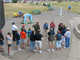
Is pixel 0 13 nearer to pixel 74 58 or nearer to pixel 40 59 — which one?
pixel 40 59

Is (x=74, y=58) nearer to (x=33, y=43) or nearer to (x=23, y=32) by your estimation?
(x=33, y=43)

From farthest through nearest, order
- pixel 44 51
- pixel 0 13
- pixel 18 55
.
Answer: pixel 44 51
pixel 18 55
pixel 0 13

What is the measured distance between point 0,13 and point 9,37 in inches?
148

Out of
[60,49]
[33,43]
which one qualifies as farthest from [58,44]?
[33,43]

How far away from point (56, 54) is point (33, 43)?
62.2 inches

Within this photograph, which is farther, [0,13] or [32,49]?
[32,49]

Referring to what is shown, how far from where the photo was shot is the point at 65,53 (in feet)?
22.0

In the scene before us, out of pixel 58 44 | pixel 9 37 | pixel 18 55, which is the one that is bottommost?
pixel 18 55

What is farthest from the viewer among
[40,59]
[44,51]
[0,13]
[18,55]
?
[44,51]

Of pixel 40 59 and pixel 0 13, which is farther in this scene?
pixel 40 59

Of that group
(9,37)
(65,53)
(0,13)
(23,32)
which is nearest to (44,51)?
(65,53)

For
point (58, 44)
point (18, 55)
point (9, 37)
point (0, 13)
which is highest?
point (0, 13)

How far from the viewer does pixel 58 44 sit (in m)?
7.14

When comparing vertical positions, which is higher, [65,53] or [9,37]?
[9,37]
